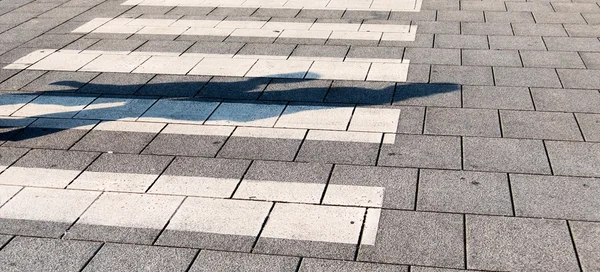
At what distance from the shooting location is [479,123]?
23.6 ft

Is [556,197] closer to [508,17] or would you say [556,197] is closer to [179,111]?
[179,111]

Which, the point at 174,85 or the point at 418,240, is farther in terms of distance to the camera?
the point at 174,85

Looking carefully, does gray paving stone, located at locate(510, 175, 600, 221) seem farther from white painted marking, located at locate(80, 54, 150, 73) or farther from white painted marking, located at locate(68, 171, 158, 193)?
white painted marking, located at locate(80, 54, 150, 73)

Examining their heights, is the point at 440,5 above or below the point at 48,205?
below

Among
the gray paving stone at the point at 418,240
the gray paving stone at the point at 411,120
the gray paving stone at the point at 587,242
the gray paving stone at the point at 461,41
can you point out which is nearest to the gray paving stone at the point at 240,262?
the gray paving stone at the point at 418,240

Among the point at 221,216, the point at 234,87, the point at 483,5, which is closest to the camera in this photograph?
the point at 221,216

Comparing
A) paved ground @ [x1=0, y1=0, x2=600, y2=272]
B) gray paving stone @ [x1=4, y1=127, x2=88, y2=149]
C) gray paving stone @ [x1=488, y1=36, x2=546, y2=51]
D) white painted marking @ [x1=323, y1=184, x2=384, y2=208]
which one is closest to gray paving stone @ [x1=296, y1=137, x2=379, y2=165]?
paved ground @ [x1=0, y1=0, x2=600, y2=272]

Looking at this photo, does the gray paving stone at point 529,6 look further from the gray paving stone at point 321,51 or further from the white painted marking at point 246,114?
the white painted marking at point 246,114

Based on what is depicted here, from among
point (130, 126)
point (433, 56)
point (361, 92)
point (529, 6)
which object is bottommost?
point (529, 6)

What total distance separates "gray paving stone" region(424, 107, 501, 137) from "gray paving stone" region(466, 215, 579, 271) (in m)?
1.64

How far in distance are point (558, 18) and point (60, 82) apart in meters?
6.93

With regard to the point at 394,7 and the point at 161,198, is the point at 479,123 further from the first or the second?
the point at 394,7

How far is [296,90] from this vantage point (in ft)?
27.1

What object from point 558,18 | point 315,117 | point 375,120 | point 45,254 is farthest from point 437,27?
point 45,254
